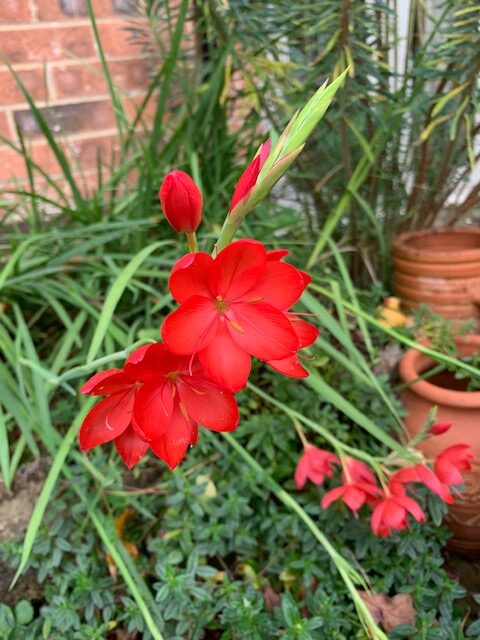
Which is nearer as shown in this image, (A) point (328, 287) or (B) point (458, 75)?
(B) point (458, 75)

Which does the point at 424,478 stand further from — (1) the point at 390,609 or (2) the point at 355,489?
(1) the point at 390,609

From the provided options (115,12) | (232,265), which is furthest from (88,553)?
(115,12)

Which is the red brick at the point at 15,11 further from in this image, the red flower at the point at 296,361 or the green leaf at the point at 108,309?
the red flower at the point at 296,361

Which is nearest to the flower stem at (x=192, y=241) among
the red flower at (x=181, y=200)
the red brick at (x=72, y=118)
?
the red flower at (x=181, y=200)

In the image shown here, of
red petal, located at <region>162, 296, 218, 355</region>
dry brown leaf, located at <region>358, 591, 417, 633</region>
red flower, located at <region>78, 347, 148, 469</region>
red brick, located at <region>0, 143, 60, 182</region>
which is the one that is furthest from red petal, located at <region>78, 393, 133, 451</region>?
red brick, located at <region>0, 143, 60, 182</region>

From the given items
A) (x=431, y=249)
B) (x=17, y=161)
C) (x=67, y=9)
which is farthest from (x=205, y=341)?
(x=67, y=9)

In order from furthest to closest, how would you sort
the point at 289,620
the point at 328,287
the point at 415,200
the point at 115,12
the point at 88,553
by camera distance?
1. the point at 115,12
2. the point at 415,200
3. the point at 328,287
4. the point at 88,553
5. the point at 289,620

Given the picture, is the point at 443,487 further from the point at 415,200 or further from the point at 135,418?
the point at 415,200
